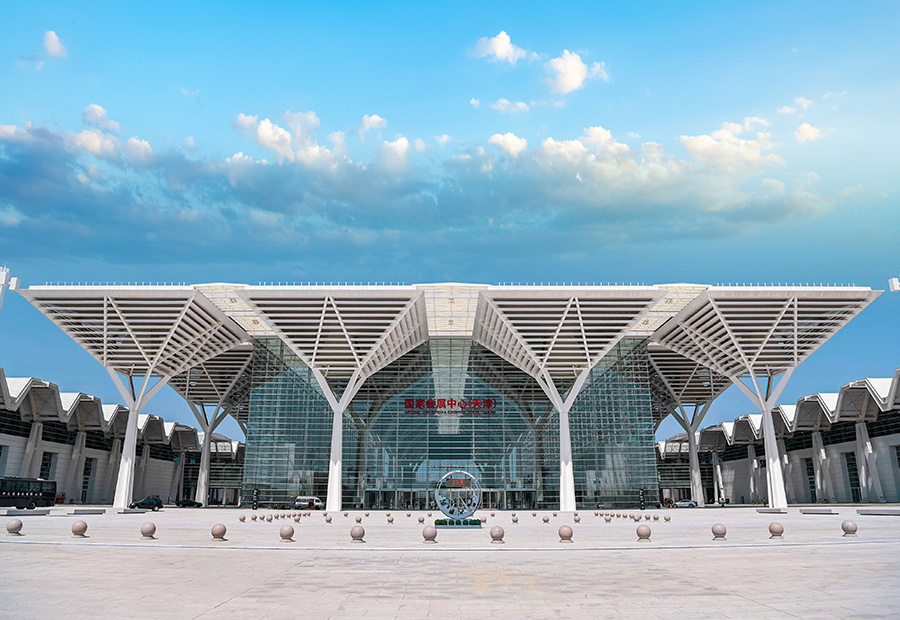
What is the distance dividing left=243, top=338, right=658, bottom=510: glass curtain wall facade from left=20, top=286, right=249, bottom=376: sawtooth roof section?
776 centimetres

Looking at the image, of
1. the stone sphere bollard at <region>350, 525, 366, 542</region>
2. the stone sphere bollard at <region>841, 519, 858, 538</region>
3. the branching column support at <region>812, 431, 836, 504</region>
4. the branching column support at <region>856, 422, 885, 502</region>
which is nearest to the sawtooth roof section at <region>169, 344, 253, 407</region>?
the stone sphere bollard at <region>350, 525, 366, 542</region>

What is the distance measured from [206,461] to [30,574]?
7389cm

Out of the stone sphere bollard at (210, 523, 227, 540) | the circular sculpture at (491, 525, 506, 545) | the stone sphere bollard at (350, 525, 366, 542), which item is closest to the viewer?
the circular sculpture at (491, 525, 506, 545)

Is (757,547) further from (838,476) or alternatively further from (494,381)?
(838,476)

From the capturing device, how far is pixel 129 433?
63.2 metres

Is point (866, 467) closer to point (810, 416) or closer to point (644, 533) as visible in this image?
point (810, 416)

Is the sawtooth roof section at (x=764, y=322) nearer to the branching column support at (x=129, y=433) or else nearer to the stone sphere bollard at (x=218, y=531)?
the stone sphere bollard at (x=218, y=531)

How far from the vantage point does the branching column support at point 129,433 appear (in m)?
61.8

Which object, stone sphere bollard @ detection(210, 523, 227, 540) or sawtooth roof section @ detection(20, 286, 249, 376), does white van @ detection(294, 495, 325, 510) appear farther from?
stone sphere bollard @ detection(210, 523, 227, 540)

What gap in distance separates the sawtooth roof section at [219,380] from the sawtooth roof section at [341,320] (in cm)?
1633

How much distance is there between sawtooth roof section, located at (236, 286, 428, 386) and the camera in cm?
5575

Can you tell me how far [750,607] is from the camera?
32.5ft

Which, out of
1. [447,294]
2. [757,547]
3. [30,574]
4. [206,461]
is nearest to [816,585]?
[757,547]

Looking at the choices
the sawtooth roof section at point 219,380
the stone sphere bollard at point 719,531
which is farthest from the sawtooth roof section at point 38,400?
the stone sphere bollard at point 719,531
